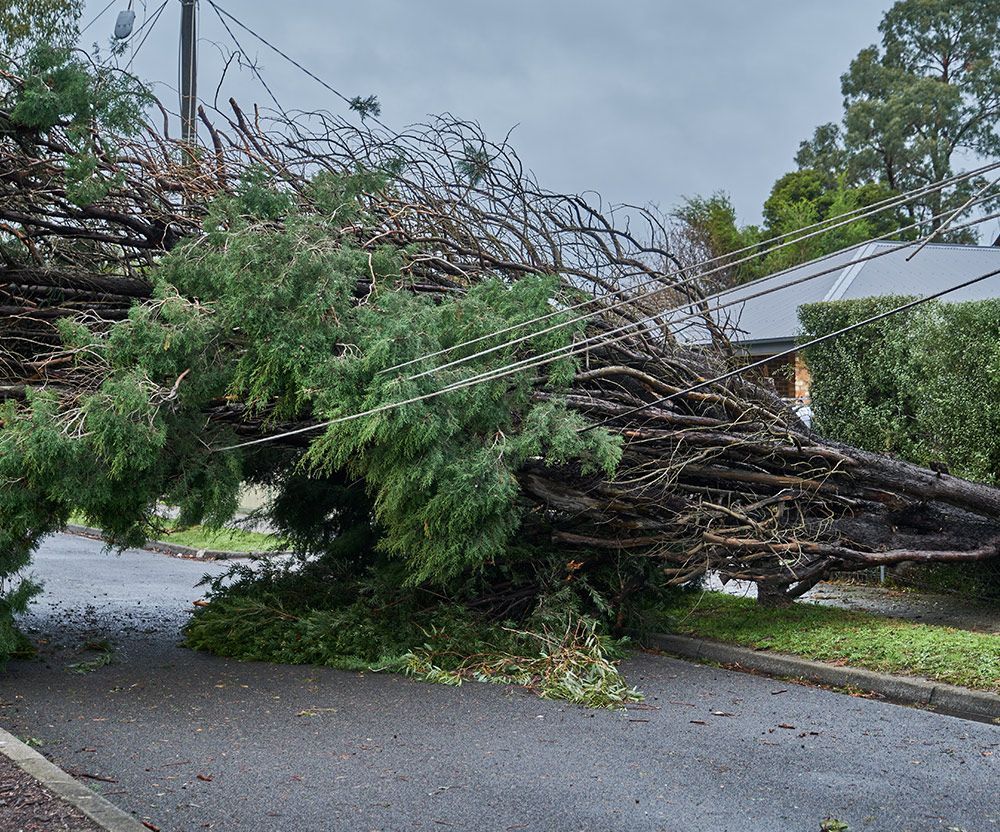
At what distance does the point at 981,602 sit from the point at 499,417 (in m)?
5.90

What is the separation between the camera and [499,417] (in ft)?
23.4

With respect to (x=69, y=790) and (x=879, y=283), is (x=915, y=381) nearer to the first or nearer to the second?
(x=69, y=790)

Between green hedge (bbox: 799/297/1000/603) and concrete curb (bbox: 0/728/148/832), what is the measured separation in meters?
8.28

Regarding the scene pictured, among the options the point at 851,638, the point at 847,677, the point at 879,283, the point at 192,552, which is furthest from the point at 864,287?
the point at 847,677

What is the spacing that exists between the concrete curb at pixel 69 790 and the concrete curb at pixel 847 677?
4988 millimetres

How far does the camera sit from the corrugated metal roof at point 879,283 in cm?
2083

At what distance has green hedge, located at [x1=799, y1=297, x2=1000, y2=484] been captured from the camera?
34.5 ft

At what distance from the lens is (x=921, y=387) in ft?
37.0

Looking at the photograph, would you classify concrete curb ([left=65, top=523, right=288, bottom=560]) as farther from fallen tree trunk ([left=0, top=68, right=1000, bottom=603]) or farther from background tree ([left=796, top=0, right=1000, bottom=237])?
background tree ([left=796, top=0, right=1000, bottom=237])

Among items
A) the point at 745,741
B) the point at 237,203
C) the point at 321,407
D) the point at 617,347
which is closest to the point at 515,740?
the point at 745,741

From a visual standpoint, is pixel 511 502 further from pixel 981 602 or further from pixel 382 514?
pixel 981 602

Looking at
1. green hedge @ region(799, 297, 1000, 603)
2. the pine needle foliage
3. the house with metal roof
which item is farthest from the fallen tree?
the house with metal roof

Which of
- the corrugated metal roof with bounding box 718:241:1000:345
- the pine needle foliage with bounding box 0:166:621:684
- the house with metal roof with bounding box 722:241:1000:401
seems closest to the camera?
the pine needle foliage with bounding box 0:166:621:684

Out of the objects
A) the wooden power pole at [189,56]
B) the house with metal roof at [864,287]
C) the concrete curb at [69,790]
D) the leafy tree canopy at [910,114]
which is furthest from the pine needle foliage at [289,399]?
the leafy tree canopy at [910,114]
